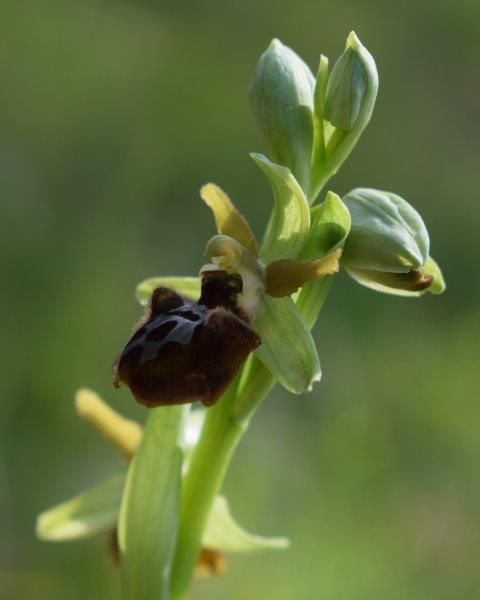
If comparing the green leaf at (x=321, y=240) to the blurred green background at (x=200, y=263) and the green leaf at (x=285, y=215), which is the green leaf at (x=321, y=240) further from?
the blurred green background at (x=200, y=263)

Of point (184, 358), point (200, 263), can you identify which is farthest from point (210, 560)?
point (200, 263)

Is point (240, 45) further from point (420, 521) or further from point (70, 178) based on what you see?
point (420, 521)

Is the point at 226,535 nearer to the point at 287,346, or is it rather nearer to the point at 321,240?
the point at 287,346

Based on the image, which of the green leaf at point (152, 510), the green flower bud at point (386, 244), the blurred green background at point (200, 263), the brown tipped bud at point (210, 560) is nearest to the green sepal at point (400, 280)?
the green flower bud at point (386, 244)

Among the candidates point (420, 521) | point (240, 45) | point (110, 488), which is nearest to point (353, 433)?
point (420, 521)

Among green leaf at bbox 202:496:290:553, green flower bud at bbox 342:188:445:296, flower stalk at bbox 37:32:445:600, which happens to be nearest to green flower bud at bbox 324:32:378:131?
flower stalk at bbox 37:32:445:600

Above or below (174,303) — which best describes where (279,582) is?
below

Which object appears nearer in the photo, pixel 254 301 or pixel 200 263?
pixel 254 301
